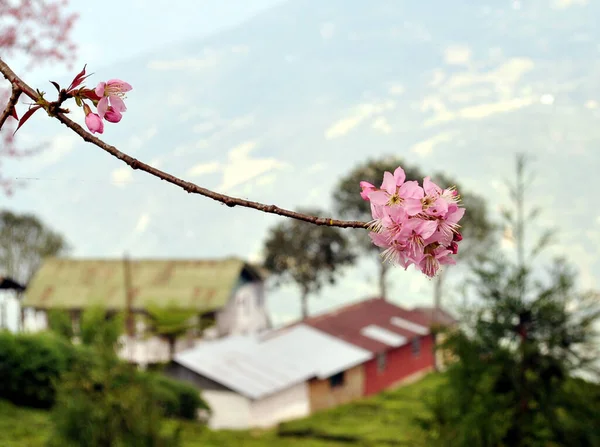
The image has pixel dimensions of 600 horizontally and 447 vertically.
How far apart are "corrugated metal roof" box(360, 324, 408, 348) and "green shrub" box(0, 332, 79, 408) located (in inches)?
474

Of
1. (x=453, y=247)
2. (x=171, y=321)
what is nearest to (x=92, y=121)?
(x=453, y=247)

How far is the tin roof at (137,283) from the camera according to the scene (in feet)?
76.8

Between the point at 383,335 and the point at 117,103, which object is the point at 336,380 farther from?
the point at 117,103

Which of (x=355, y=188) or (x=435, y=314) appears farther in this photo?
(x=435, y=314)

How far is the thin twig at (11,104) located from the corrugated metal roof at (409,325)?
87.7 ft

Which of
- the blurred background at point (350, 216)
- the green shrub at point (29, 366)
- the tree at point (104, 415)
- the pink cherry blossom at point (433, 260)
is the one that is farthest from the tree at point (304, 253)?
the pink cherry blossom at point (433, 260)

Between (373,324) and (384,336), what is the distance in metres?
1.19

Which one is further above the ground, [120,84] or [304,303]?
[304,303]

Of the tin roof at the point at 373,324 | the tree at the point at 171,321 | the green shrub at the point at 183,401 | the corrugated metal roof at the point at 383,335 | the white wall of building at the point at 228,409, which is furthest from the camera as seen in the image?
the corrugated metal roof at the point at 383,335

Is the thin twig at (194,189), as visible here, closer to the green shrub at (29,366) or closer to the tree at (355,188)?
the green shrub at (29,366)

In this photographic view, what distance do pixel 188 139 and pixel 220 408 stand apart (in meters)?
69.0

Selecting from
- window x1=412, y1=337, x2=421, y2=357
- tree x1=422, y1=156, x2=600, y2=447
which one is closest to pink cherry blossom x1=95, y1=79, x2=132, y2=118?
tree x1=422, y1=156, x2=600, y2=447

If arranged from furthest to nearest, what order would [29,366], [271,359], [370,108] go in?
[370,108]
[271,359]
[29,366]

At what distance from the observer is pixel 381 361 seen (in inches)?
977
